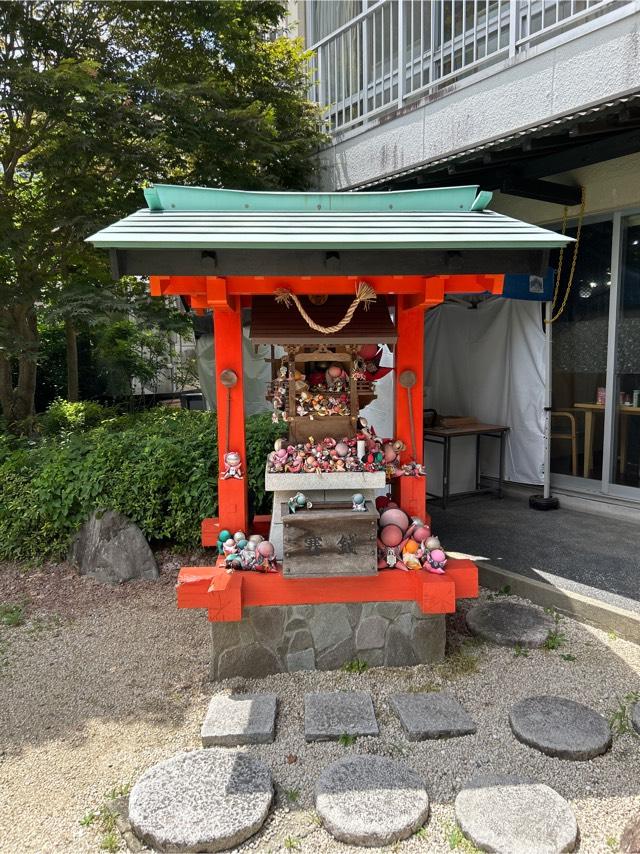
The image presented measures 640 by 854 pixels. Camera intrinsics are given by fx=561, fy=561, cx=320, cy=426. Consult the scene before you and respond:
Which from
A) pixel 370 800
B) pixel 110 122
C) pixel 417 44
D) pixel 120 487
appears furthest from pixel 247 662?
pixel 417 44

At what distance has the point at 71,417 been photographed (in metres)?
9.23

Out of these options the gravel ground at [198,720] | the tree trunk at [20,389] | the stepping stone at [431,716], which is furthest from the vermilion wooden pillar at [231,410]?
the tree trunk at [20,389]

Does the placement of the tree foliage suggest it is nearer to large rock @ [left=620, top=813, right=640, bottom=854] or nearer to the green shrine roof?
the green shrine roof

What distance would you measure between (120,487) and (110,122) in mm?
4035

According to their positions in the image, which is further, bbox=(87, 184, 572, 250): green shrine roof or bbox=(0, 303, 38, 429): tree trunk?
bbox=(0, 303, 38, 429): tree trunk

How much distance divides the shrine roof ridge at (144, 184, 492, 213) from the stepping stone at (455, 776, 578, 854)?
3.38m

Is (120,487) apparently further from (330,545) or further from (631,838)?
(631,838)

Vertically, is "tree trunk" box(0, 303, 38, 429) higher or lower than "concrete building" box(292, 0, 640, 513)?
lower

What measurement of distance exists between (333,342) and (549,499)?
419 centimetres

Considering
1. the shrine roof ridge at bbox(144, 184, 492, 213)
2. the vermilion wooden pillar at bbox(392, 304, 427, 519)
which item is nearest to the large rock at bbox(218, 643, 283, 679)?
the vermilion wooden pillar at bbox(392, 304, 427, 519)

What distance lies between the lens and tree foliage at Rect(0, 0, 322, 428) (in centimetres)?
625

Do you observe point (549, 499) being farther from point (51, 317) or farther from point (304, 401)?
point (51, 317)

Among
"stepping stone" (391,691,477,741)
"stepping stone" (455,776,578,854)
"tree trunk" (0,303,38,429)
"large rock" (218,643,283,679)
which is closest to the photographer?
"stepping stone" (455,776,578,854)

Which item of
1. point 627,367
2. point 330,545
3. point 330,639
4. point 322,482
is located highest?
point 627,367
